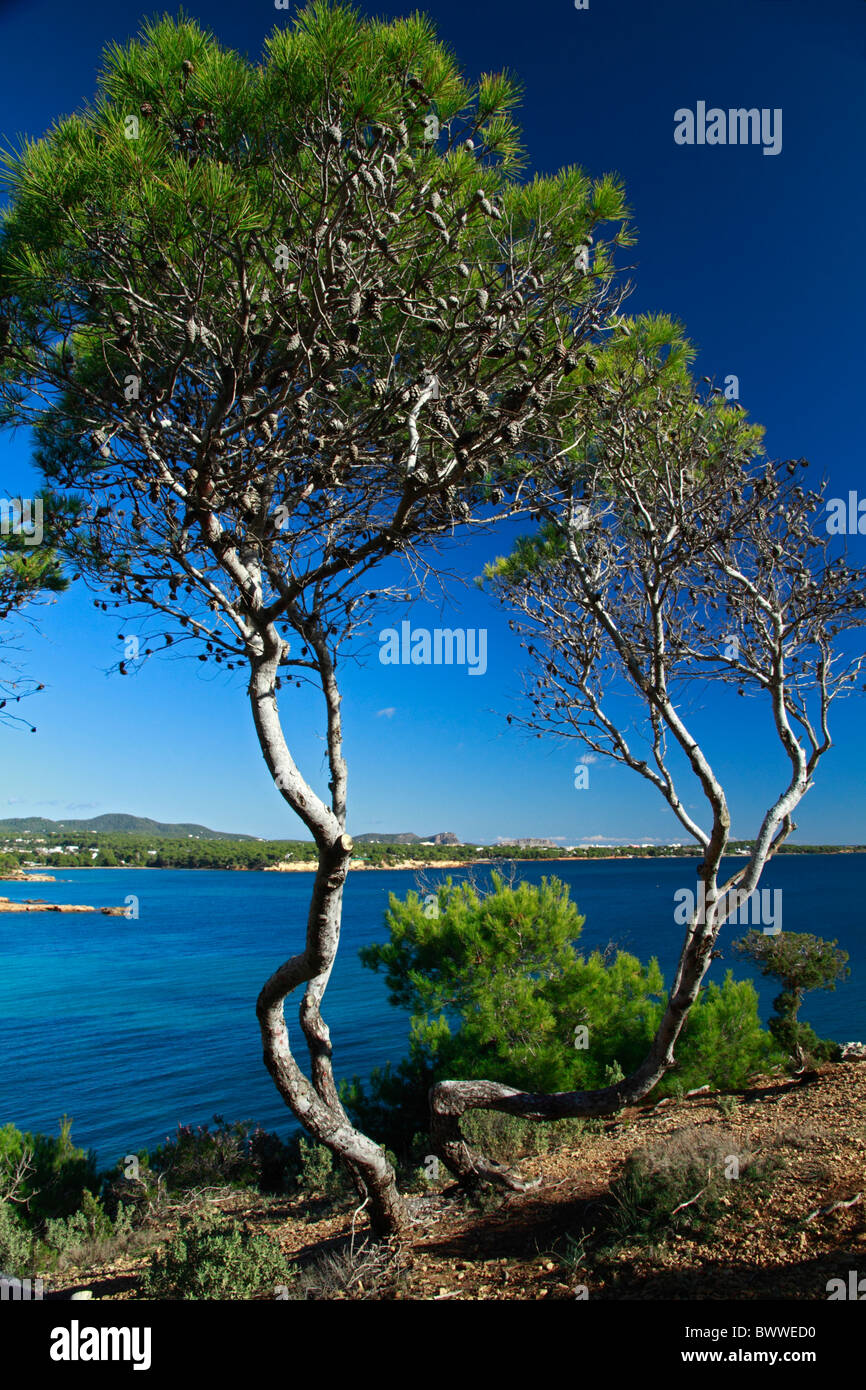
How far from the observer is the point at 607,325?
4.91 m

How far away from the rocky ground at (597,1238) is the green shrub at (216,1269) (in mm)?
346

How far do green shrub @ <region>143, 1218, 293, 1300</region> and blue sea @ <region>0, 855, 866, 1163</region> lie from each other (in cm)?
858

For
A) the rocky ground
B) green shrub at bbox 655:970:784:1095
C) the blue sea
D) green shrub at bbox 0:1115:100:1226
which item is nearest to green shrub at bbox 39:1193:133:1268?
the rocky ground

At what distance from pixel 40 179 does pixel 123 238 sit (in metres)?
0.50

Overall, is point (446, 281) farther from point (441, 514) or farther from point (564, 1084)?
point (564, 1084)

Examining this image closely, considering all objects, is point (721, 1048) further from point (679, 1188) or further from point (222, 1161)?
point (222, 1161)

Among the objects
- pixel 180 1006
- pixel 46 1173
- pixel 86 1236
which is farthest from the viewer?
pixel 180 1006

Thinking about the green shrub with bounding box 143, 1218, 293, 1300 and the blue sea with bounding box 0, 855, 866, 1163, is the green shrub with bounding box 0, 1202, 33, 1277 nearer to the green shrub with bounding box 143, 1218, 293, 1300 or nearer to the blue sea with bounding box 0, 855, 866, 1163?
the green shrub with bounding box 143, 1218, 293, 1300

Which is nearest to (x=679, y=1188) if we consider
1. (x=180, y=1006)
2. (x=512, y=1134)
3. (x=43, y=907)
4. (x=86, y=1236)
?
(x=512, y=1134)

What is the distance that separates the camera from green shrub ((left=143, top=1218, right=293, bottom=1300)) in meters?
4.33

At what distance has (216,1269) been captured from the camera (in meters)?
4.38

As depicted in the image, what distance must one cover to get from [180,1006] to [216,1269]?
32725 millimetres
